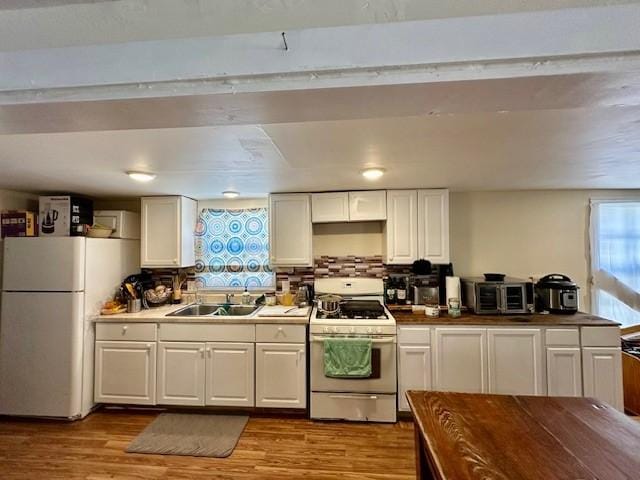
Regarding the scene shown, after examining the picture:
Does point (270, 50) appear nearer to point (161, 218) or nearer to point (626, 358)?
point (161, 218)

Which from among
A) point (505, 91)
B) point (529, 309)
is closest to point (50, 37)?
point (505, 91)

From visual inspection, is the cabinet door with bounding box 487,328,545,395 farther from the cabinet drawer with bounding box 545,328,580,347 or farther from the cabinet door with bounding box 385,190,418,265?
the cabinet door with bounding box 385,190,418,265

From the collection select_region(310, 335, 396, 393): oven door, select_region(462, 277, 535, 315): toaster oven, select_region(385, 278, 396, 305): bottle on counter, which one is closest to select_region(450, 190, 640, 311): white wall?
select_region(462, 277, 535, 315): toaster oven

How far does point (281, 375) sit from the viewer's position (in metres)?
2.72

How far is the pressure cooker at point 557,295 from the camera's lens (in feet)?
9.12

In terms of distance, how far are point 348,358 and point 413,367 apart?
60 cm

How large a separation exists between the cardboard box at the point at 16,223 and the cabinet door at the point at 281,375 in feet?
7.95

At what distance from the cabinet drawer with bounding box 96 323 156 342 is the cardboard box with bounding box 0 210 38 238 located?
1.11 metres

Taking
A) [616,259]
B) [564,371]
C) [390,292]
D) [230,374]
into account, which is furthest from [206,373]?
[616,259]

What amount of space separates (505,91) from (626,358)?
3394mm

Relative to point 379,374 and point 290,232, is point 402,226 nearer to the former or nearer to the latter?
point 290,232

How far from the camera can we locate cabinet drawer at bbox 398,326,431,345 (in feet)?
8.79

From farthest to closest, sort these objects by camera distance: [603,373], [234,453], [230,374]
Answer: [230,374] → [603,373] → [234,453]

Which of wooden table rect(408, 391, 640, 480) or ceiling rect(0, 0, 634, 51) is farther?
wooden table rect(408, 391, 640, 480)
